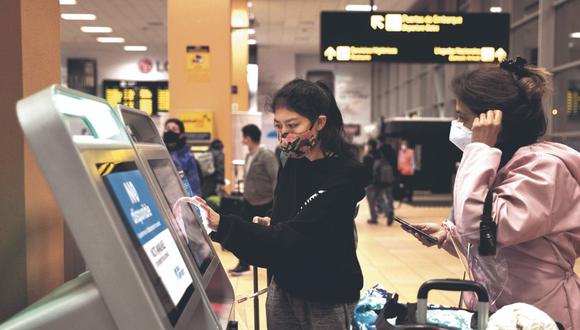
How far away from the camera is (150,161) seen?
1.46 m

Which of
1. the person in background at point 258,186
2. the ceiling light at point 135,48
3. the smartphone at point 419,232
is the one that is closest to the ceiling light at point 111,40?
the ceiling light at point 135,48

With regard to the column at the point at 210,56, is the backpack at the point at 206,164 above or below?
below

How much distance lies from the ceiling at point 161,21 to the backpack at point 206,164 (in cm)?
633

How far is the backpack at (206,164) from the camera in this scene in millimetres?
7109

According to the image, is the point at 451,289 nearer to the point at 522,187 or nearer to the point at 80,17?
the point at 522,187

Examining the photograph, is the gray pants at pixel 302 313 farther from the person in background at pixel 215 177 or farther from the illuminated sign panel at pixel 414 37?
the illuminated sign panel at pixel 414 37

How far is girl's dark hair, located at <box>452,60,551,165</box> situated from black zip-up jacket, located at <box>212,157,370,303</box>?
1.37 feet

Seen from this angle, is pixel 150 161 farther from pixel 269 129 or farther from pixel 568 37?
pixel 269 129

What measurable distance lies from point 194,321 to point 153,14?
48.5ft

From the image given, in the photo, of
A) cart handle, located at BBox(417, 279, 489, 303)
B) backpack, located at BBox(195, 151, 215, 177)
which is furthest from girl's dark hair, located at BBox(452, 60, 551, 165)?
backpack, located at BBox(195, 151, 215, 177)

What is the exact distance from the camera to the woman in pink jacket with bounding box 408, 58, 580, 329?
1.52m

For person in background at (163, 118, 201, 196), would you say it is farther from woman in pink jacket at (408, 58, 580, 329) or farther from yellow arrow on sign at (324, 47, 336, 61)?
woman in pink jacket at (408, 58, 580, 329)

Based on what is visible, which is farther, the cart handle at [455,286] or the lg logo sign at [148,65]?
the lg logo sign at [148,65]

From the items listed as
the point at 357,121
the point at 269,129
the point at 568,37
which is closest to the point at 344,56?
the point at 568,37
